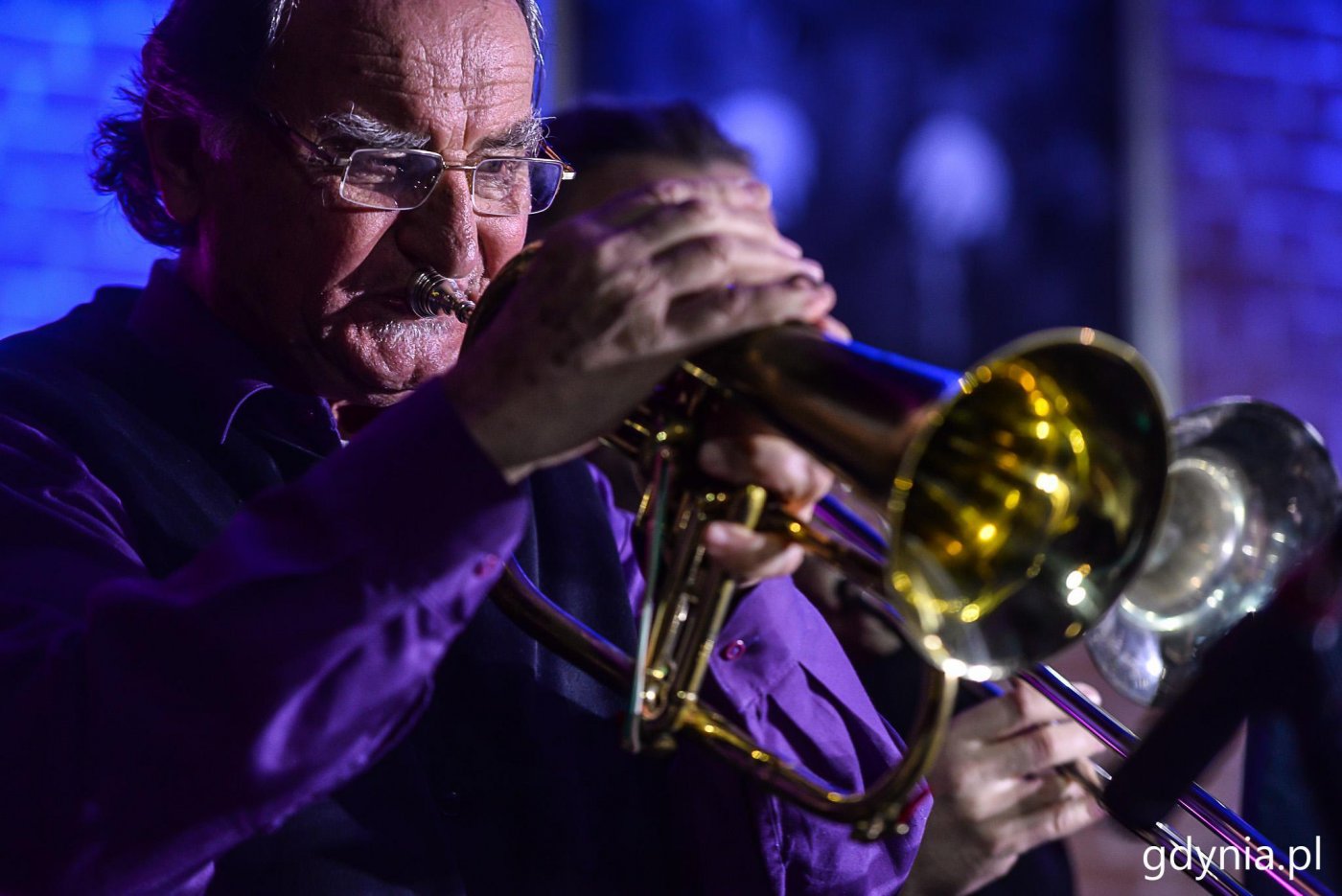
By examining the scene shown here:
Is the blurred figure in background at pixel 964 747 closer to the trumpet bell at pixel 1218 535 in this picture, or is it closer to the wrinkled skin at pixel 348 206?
the trumpet bell at pixel 1218 535

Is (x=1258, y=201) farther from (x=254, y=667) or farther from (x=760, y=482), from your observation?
(x=254, y=667)

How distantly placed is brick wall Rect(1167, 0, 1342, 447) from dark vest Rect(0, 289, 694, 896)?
3090mm

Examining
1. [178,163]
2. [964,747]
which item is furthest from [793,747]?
[178,163]

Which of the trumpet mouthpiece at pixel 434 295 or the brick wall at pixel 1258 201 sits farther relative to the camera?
the brick wall at pixel 1258 201

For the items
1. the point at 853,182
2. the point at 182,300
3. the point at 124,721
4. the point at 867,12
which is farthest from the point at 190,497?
the point at 867,12

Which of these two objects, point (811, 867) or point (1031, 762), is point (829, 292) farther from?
point (1031, 762)

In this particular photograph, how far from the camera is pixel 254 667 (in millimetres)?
1139

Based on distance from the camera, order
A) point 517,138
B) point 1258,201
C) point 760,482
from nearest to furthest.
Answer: point 760,482
point 517,138
point 1258,201

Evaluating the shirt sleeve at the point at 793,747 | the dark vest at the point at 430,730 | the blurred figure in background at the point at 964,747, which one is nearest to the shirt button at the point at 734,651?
the shirt sleeve at the point at 793,747

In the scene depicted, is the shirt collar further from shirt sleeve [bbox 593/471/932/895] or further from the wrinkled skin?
shirt sleeve [bbox 593/471/932/895]

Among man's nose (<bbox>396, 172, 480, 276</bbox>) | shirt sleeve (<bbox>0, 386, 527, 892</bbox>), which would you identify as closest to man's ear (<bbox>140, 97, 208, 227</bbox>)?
man's nose (<bbox>396, 172, 480, 276</bbox>)

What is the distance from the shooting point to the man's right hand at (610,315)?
1142mm

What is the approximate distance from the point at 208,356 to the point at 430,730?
58 centimetres

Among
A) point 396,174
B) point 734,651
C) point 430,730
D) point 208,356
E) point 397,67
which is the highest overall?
point 397,67
